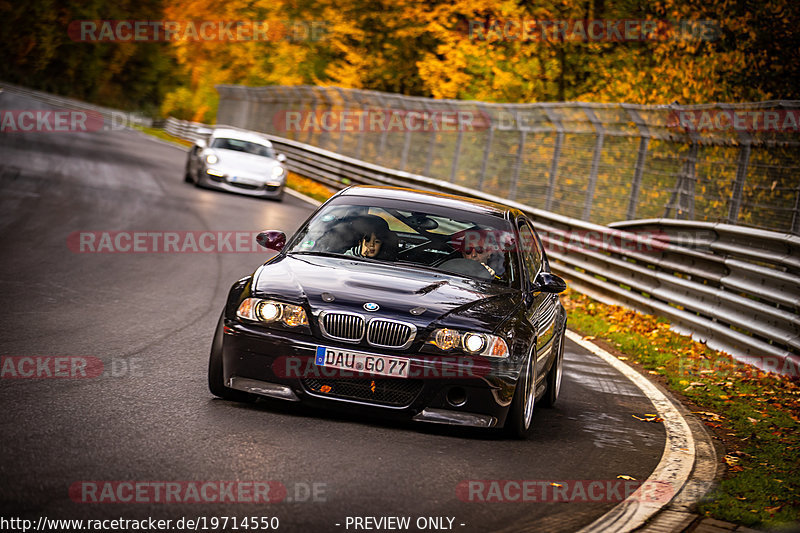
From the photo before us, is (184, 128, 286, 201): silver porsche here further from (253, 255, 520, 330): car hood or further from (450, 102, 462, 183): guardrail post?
(253, 255, 520, 330): car hood

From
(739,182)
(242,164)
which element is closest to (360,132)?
(242,164)

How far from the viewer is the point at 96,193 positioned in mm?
21328

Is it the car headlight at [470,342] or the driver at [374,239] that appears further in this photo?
the driver at [374,239]

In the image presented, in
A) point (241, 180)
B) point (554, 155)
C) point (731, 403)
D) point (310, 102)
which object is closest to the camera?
point (731, 403)

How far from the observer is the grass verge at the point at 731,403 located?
19.3 ft

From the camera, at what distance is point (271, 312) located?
6391 mm

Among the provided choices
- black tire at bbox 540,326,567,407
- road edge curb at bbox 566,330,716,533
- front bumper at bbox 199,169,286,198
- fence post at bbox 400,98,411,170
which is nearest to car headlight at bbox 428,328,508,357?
road edge curb at bbox 566,330,716,533

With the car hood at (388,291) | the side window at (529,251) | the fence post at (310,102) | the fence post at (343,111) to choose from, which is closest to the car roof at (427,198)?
the side window at (529,251)

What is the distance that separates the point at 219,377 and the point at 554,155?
1340 centimetres

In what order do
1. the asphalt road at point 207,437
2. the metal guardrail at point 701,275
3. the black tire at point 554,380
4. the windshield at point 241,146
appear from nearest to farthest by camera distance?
the asphalt road at point 207,437
the black tire at point 554,380
the metal guardrail at point 701,275
the windshield at point 241,146

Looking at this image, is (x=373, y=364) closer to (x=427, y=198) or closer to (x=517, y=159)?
(x=427, y=198)

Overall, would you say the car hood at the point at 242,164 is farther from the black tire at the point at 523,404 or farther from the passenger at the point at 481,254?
the black tire at the point at 523,404

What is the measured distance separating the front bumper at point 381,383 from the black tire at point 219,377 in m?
0.19

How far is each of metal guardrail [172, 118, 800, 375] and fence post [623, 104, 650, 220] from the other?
58cm
